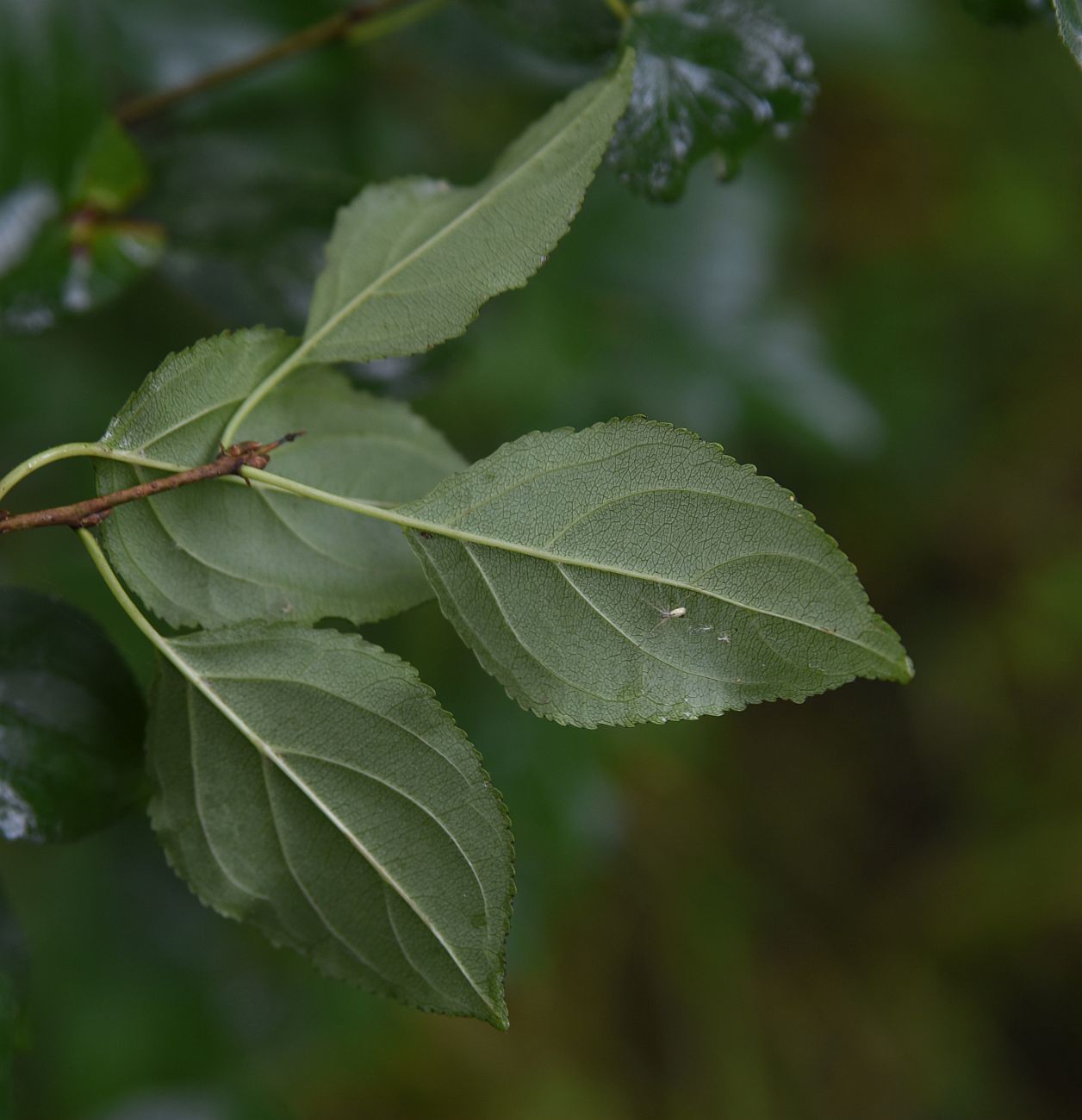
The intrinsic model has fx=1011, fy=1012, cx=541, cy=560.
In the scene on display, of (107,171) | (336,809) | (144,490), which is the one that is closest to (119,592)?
(144,490)

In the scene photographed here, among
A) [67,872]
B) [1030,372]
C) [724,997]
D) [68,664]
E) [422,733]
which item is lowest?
[724,997]

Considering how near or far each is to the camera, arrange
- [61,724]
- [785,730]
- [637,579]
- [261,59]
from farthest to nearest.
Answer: [785,730] < [261,59] < [61,724] < [637,579]

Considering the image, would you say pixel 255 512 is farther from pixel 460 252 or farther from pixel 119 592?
pixel 460 252

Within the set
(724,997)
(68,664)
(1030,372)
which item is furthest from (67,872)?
(1030,372)

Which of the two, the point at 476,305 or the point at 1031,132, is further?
the point at 1031,132

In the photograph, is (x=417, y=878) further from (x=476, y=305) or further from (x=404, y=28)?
(x=404, y=28)

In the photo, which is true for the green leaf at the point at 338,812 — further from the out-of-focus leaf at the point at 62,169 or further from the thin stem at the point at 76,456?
the out-of-focus leaf at the point at 62,169

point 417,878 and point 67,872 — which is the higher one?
point 417,878
